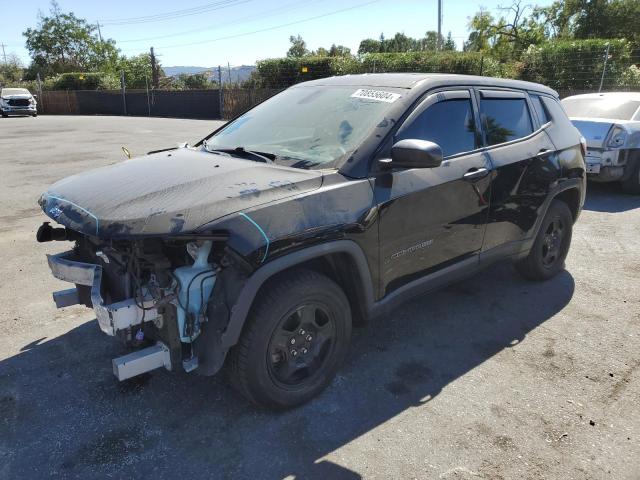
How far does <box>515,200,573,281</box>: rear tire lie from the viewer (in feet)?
15.4

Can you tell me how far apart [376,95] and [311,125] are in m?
0.48

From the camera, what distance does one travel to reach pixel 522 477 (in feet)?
8.39

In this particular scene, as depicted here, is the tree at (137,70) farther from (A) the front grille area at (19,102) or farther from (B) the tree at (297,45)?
(B) the tree at (297,45)

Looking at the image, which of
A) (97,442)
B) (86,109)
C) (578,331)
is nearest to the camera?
(97,442)

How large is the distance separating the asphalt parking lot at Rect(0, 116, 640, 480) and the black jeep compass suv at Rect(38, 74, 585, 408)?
344 mm

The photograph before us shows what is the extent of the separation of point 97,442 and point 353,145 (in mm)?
2203

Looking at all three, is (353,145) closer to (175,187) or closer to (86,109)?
(175,187)

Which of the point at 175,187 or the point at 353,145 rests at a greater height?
the point at 353,145

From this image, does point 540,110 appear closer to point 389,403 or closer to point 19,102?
point 389,403

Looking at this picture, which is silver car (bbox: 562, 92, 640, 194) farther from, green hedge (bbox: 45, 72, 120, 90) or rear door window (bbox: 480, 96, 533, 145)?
green hedge (bbox: 45, 72, 120, 90)

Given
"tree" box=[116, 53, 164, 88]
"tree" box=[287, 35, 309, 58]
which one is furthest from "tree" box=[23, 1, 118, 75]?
"tree" box=[287, 35, 309, 58]

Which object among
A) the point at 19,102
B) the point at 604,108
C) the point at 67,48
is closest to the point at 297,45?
the point at 67,48

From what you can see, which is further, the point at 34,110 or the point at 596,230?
the point at 34,110

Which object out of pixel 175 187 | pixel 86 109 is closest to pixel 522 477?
pixel 175 187
